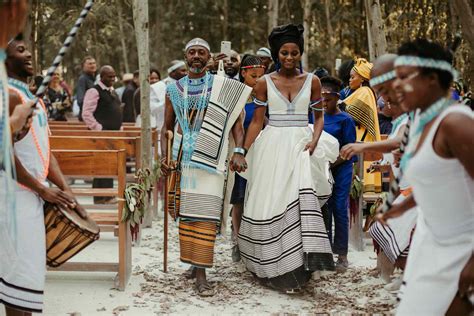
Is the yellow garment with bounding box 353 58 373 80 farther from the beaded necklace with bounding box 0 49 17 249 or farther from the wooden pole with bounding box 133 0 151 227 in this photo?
the beaded necklace with bounding box 0 49 17 249

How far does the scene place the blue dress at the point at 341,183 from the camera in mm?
7152

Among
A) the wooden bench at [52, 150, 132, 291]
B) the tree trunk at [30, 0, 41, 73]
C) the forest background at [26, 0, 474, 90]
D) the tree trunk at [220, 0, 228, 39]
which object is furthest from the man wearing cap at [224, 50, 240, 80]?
the tree trunk at [220, 0, 228, 39]

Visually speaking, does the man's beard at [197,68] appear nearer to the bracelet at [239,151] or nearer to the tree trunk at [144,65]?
the bracelet at [239,151]

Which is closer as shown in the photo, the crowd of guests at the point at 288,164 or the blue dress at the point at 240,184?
the crowd of guests at the point at 288,164

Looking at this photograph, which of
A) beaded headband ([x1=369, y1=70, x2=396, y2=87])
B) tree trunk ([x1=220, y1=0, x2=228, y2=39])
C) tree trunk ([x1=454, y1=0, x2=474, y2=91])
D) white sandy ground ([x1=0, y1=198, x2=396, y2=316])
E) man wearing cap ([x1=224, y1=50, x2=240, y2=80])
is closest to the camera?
beaded headband ([x1=369, y1=70, x2=396, y2=87])

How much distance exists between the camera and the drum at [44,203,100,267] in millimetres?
4438

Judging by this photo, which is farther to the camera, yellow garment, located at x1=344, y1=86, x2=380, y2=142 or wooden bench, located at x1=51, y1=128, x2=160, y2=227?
wooden bench, located at x1=51, y1=128, x2=160, y2=227

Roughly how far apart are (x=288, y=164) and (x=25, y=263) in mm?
2726

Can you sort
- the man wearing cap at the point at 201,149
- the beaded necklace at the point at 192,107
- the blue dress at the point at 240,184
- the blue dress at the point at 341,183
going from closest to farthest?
the man wearing cap at the point at 201,149 < the beaded necklace at the point at 192,107 < the blue dress at the point at 341,183 < the blue dress at the point at 240,184

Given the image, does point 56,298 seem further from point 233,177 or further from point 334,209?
point 334,209

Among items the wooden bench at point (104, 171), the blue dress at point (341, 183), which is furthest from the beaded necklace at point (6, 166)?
the blue dress at point (341, 183)

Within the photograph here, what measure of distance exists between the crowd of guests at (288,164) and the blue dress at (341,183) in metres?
0.01

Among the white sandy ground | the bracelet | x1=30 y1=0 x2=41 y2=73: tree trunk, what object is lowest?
the white sandy ground

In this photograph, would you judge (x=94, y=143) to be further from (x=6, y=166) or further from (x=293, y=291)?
(x=6, y=166)
